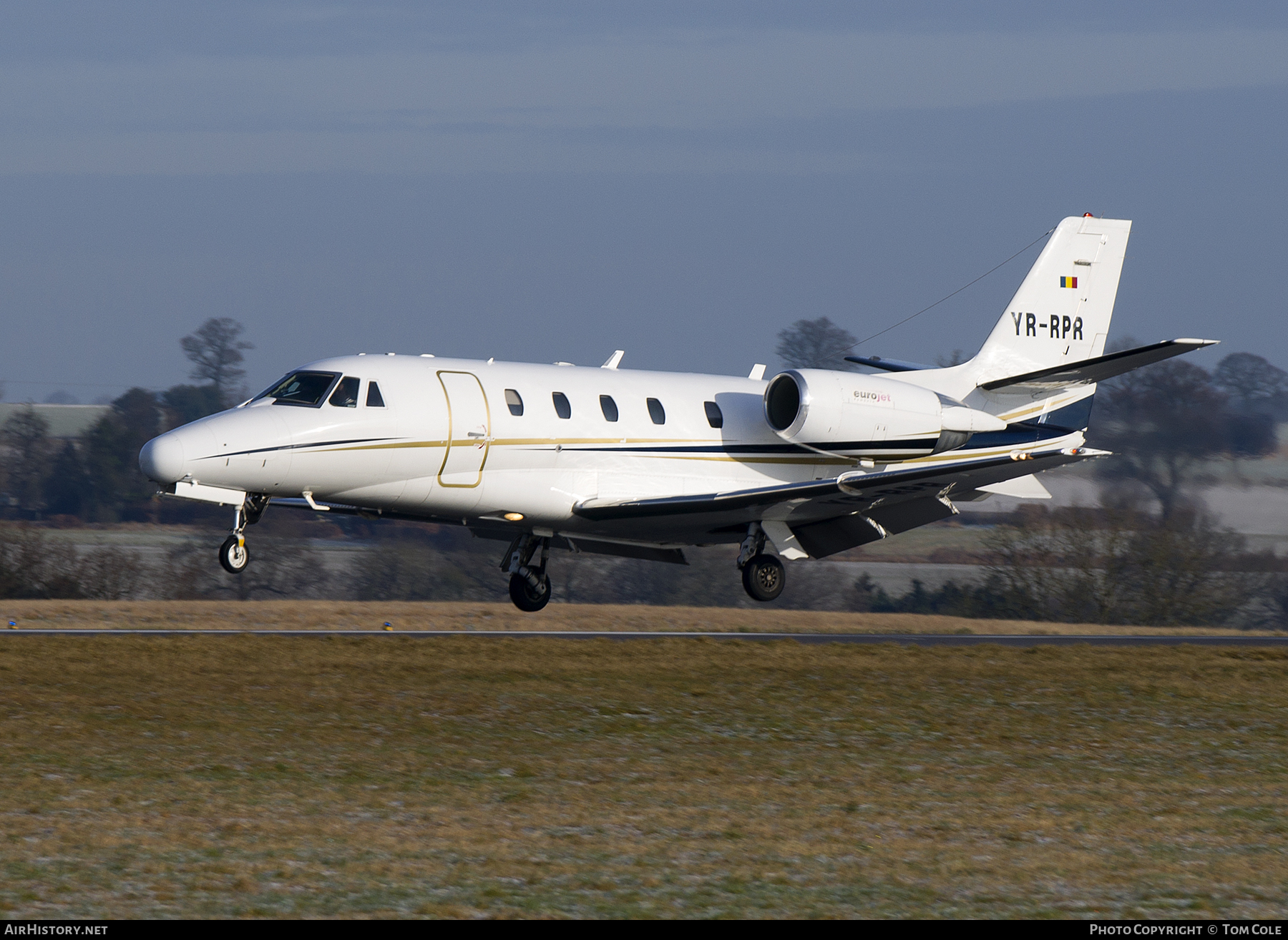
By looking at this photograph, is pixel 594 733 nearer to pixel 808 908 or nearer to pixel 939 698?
pixel 939 698

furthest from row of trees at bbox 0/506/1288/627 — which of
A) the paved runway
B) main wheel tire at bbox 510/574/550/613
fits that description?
main wheel tire at bbox 510/574/550/613

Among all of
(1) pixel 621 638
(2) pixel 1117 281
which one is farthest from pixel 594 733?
(2) pixel 1117 281

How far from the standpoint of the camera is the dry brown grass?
92.8 feet

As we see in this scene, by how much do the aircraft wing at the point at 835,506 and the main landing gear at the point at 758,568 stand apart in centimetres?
23

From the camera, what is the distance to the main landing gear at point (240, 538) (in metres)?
19.3

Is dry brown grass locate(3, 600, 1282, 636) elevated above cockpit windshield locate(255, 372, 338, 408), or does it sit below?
below

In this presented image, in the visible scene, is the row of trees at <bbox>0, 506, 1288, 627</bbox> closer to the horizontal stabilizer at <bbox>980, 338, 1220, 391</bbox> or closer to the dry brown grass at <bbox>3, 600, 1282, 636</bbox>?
the dry brown grass at <bbox>3, 600, 1282, 636</bbox>

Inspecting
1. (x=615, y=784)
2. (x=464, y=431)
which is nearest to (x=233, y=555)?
(x=464, y=431)

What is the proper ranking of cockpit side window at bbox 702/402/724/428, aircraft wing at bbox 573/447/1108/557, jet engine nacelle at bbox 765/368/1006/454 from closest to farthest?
1. aircraft wing at bbox 573/447/1108/557
2. jet engine nacelle at bbox 765/368/1006/454
3. cockpit side window at bbox 702/402/724/428

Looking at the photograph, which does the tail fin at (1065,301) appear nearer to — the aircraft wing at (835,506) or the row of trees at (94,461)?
the aircraft wing at (835,506)

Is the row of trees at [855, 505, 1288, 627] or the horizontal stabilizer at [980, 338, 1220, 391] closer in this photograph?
the horizontal stabilizer at [980, 338, 1220, 391]

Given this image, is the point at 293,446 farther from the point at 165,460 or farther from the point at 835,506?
the point at 835,506

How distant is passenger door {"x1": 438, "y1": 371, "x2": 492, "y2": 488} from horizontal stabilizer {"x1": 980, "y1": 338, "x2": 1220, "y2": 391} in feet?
29.7

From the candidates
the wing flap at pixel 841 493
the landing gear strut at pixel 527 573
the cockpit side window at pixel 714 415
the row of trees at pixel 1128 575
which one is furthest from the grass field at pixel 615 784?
the row of trees at pixel 1128 575
